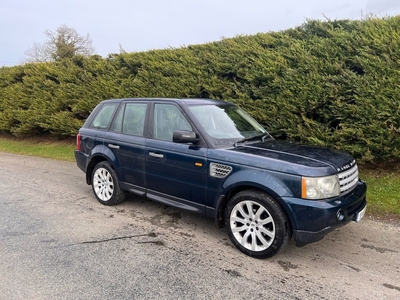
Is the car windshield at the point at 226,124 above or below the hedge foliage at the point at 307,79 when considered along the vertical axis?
below

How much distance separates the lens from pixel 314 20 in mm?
6617

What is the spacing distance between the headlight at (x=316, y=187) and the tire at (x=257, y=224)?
0.34 metres

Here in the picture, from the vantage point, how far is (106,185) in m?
5.32

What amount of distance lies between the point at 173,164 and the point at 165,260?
1.26 meters

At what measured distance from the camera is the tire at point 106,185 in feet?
16.9

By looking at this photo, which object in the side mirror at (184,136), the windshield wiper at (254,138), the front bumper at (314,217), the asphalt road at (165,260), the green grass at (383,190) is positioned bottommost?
the asphalt road at (165,260)

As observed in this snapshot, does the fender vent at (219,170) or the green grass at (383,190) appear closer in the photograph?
the fender vent at (219,170)

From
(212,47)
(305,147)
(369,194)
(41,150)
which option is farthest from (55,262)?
(41,150)

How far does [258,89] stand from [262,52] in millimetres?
833

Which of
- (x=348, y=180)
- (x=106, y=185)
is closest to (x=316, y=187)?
(x=348, y=180)

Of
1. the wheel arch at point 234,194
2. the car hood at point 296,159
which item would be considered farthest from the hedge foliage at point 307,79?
the wheel arch at point 234,194

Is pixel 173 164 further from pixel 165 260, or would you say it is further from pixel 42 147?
pixel 42 147

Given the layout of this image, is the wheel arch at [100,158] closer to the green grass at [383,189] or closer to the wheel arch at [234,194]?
the wheel arch at [234,194]

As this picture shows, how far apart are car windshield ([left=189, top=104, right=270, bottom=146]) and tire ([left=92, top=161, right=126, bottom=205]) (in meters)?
1.83
